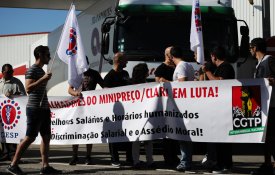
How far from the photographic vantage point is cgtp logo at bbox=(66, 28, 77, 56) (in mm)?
9500

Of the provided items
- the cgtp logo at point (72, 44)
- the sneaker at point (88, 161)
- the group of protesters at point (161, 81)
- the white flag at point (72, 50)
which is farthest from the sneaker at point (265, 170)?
the cgtp logo at point (72, 44)

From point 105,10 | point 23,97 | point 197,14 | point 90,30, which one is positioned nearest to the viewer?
point 197,14

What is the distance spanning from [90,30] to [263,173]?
8029 mm

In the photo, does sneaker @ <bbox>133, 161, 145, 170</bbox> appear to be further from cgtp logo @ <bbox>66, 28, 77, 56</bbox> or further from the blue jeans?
cgtp logo @ <bbox>66, 28, 77, 56</bbox>

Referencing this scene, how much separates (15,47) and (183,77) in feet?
125

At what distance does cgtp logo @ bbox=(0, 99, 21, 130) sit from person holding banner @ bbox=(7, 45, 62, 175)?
2.09 meters

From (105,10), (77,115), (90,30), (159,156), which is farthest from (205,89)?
(90,30)

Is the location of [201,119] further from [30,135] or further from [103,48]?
[103,48]

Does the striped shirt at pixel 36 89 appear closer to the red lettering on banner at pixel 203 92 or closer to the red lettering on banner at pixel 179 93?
the red lettering on banner at pixel 179 93

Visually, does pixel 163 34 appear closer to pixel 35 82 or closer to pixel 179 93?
pixel 179 93

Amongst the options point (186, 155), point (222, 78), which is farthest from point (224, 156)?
point (222, 78)

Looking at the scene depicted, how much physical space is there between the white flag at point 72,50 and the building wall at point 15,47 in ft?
118

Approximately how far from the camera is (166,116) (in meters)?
9.11

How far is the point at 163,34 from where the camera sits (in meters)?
12.3
